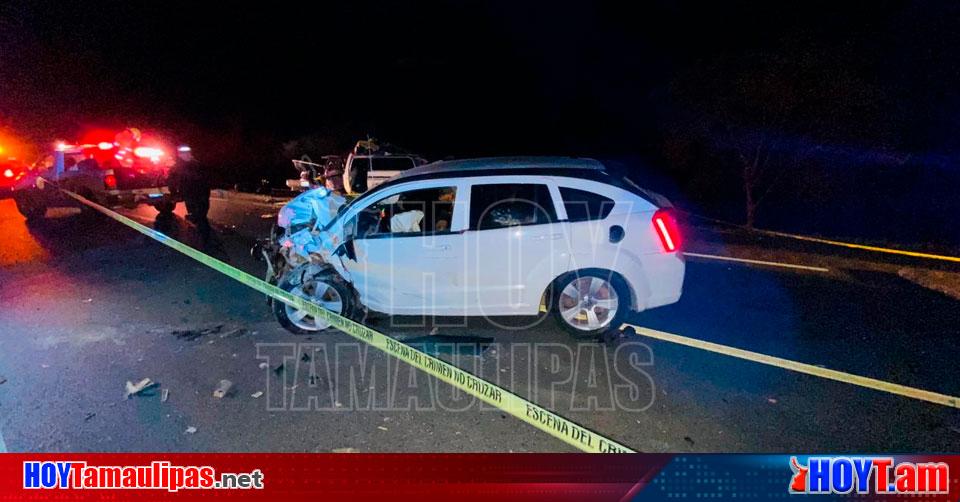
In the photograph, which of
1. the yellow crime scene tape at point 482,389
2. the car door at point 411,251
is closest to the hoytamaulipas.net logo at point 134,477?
the yellow crime scene tape at point 482,389

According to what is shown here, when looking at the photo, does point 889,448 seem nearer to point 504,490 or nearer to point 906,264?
point 504,490

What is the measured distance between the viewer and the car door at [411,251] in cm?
514

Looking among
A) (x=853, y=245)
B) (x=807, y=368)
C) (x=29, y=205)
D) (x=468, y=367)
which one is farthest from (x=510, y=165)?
(x=29, y=205)

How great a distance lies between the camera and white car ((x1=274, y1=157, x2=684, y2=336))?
504 cm

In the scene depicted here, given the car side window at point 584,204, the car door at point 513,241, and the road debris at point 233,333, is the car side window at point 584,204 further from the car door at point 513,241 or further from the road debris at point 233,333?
the road debris at point 233,333

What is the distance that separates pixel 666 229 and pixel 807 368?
1604 millimetres

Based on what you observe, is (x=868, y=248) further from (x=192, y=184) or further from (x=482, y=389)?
(x=192, y=184)

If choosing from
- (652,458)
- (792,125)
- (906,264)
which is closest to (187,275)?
(652,458)

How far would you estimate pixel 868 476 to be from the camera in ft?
10.8

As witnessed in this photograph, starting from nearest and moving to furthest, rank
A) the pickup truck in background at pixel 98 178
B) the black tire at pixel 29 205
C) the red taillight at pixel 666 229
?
the red taillight at pixel 666 229, the pickup truck in background at pixel 98 178, the black tire at pixel 29 205

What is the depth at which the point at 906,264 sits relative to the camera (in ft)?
27.8

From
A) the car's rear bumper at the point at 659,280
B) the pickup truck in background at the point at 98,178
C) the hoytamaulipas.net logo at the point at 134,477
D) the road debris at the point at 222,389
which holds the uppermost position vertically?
the pickup truck in background at the point at 98,178

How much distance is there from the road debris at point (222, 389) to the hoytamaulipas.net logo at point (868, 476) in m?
3.93

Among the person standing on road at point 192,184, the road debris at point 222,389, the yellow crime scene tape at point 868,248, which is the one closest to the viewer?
the road debris at point 222,389
